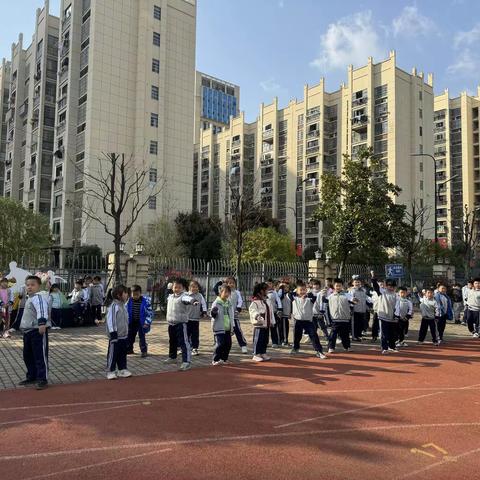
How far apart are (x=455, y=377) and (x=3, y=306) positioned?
11532 millimetres

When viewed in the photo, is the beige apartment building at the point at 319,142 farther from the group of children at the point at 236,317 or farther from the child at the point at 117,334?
the child at the point at 117,334

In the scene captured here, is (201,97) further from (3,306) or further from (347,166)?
(3,306)

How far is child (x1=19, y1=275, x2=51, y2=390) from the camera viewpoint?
26.3 feet

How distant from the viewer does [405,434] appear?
570cm

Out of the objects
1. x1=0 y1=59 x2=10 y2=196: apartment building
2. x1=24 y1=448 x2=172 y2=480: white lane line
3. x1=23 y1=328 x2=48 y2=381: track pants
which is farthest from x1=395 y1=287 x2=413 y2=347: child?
x1=0 y1=59 x2=10 y2=196: apartment building

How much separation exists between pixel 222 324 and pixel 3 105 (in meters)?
77.2

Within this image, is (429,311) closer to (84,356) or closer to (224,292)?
(224,292)

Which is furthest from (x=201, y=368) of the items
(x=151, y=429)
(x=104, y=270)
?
(x=104, y=270)

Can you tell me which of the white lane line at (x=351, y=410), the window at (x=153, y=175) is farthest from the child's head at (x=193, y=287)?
the window at (x=153, y=175)

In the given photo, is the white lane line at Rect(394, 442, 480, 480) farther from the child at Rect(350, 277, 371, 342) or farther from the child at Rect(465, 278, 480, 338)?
the child at Rect(465, 278, 480, 338)

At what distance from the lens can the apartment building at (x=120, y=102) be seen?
50.8m

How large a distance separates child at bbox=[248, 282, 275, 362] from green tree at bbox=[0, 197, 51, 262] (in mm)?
33571

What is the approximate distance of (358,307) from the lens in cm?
1420

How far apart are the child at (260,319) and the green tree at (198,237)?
124ft
